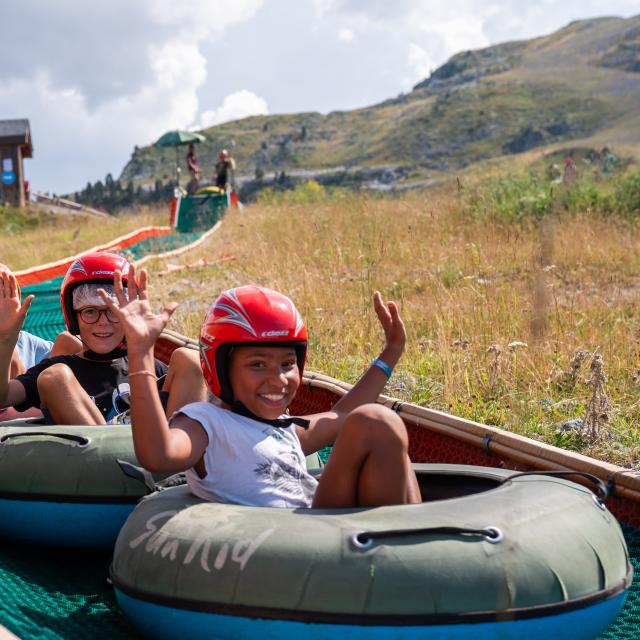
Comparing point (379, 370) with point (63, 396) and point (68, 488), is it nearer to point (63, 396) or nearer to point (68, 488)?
point (68, 488)

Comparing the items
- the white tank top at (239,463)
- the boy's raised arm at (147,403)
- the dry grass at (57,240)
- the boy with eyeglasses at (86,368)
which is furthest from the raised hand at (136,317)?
the dry grass at (57,240)

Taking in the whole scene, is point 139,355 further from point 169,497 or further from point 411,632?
point 411,632

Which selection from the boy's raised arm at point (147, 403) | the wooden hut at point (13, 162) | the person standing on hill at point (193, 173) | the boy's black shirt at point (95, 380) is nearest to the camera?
the boy's raised arm at point (147, 403)

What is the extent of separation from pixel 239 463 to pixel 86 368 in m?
1.59

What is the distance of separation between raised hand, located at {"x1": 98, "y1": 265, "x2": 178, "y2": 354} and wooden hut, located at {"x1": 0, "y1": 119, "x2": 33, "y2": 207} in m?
32.5

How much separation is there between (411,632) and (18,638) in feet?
3.43

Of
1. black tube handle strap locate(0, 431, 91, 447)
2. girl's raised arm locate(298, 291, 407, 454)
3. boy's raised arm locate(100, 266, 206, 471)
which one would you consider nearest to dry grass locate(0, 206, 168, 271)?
black tube handle strap locate(0, 431, 91, 447)

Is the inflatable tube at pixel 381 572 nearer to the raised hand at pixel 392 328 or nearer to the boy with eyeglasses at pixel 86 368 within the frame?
the raised hand at pixel 392 328

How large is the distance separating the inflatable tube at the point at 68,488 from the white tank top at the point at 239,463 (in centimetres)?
63

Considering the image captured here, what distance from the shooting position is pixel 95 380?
4.26 metres

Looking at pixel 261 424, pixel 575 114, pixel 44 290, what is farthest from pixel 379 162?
pixel 261 424

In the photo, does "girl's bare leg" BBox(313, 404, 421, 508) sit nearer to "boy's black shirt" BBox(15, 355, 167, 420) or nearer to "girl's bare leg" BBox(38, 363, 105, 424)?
"girl's bare leg" BBox(38, 363, 105, 424)

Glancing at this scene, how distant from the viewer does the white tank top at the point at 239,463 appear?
2.90 m

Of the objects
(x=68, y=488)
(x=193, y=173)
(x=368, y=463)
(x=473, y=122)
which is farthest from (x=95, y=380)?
(x=473, y=122)
